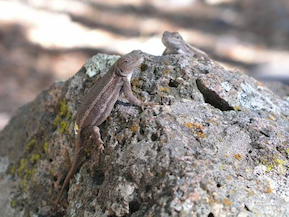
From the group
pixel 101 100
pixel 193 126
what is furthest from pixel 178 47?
pixel 193 126

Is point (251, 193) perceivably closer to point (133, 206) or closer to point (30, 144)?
point (133, 206)

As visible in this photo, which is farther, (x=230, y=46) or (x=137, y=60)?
(x=230, y=46)

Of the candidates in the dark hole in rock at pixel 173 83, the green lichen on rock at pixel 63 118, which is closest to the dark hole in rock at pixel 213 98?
the dark hole in rock at pixel 173 83

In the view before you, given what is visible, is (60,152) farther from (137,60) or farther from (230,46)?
(230,46)

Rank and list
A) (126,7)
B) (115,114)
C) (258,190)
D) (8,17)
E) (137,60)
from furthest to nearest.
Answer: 1. (126,7)
2. (8,17)
3. (137,60)
4. (115,114)
5. (258,190)

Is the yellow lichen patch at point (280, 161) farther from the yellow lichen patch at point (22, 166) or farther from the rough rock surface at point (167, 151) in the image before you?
the yellow lichen patch at point (22, 166)

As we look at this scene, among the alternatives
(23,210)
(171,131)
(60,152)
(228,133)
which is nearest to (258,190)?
(228,133)
